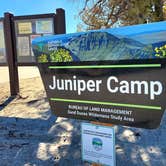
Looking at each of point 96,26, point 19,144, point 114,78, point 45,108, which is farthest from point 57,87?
point 96,26

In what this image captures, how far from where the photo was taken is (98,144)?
1.99 m

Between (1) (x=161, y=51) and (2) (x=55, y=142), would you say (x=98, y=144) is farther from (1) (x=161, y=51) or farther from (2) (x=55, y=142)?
(2) (x=55, y=142)

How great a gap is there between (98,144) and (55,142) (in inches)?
93.5

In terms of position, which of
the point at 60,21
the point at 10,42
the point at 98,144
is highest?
the point at 60,21

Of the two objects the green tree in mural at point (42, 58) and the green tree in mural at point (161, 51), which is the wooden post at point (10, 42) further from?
the green tree in mural at point (161, 51)

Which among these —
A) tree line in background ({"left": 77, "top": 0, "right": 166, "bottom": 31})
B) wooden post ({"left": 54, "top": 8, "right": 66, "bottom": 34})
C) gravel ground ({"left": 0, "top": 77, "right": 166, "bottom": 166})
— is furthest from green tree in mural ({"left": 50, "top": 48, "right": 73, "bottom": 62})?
tree line in background ({"left": 77, "top": 0, "right": 166, "bottom": 31})

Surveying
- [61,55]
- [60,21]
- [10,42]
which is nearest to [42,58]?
[61,55]

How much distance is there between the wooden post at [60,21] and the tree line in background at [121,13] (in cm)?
556

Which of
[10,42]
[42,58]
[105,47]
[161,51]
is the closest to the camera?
[161,51]

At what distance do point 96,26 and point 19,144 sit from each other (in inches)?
386

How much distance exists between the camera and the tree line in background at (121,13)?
11.6 m

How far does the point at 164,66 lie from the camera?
65.8 inches

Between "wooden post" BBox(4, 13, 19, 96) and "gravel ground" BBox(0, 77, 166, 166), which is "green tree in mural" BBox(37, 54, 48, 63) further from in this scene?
"wooden post" BBox(4, 13, 19, 96)

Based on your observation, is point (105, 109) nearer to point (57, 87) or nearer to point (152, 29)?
point (57, 87)
